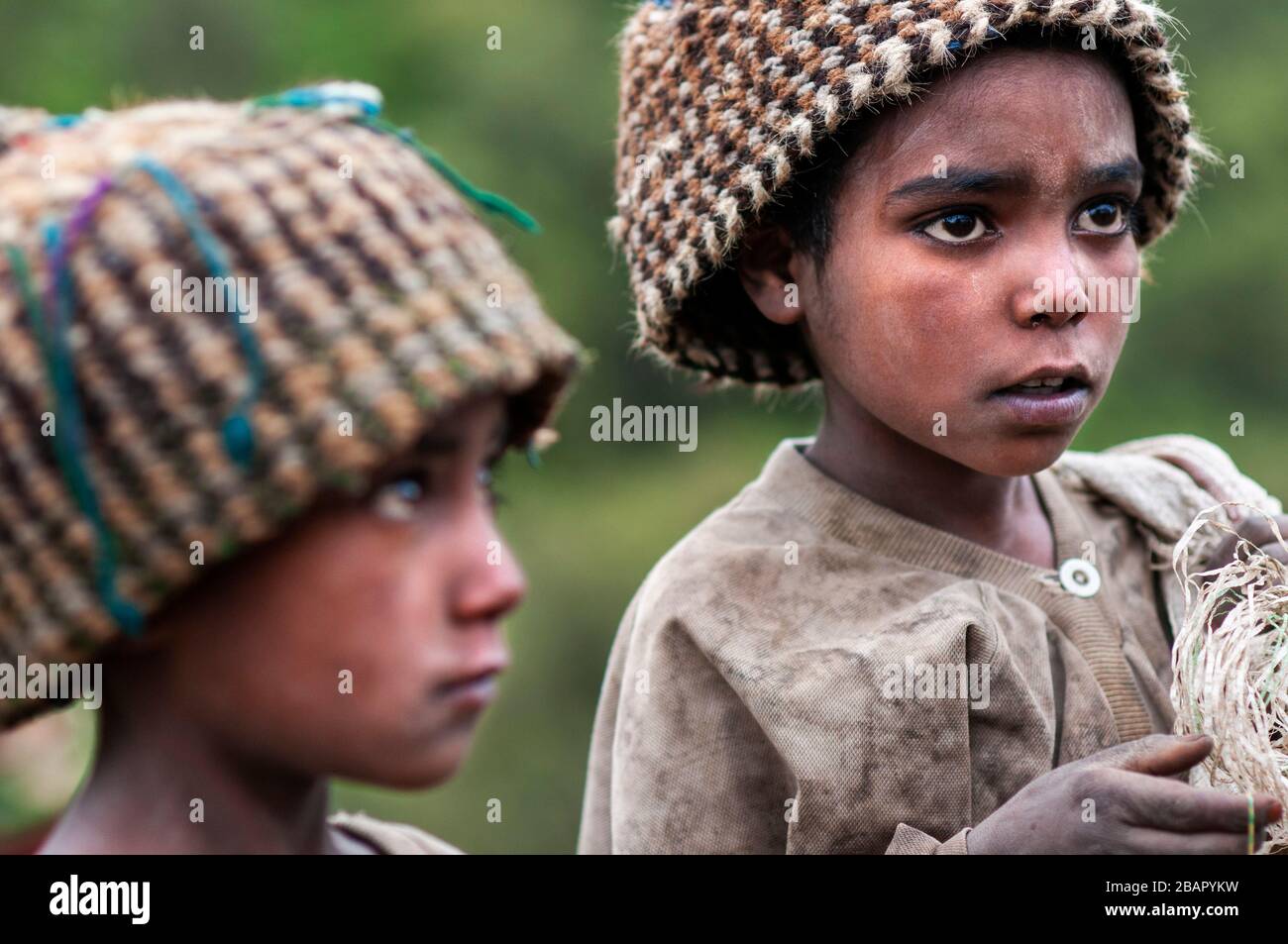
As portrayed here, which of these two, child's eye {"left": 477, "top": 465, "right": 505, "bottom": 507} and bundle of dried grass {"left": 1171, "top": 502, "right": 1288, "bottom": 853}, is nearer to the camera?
child's eye {"left": 477, "top": 465, "right": 505, "bottom": 507}

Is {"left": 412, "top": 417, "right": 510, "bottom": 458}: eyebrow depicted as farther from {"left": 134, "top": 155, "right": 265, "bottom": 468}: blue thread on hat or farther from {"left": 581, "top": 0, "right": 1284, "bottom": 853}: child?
{"left": 581, "top": 0, "right": 1284, "bottom": 853}: child

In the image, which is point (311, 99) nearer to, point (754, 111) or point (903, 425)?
point (754, 111)

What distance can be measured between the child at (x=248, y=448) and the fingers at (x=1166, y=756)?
863 millimetres

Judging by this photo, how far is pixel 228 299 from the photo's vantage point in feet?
4.71

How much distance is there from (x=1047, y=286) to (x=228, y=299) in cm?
124

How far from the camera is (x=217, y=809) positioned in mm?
1625

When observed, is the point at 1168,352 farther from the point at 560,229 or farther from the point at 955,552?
the point at 955,552

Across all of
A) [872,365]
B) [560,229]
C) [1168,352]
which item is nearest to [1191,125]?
[872,365]

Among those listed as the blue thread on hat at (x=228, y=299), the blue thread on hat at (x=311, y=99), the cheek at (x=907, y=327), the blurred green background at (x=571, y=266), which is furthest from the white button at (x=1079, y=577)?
the blurred green background at (x=571, y=266)

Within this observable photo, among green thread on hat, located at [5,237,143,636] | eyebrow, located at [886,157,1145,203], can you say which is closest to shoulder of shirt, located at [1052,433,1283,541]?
eyebrow, located at [886,157,1145,203]

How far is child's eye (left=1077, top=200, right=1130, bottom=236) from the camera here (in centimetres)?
235

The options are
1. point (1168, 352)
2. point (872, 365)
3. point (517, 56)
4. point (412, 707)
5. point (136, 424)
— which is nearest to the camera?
point (136, 424)

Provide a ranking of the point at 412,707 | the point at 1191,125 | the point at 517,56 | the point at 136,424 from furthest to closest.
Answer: the point at 517,56 → the point at 1191,125 → the point at 412,707 → the point at 136,424

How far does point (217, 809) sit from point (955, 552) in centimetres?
130
